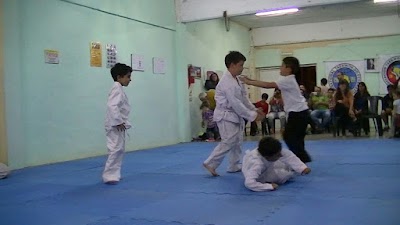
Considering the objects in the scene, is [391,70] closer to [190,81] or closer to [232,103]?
[190,81]

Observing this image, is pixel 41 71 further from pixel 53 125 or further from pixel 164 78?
pixel 164 78

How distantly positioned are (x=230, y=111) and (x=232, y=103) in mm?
169

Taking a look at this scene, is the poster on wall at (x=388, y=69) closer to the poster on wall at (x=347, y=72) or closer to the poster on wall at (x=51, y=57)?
the poster on wall at (x=347, y=72)

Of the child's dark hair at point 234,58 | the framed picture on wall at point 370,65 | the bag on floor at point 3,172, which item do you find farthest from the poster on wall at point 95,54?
the framed picture on wall at point 370,65

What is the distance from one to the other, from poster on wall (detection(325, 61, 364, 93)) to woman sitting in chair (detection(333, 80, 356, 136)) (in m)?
4.20

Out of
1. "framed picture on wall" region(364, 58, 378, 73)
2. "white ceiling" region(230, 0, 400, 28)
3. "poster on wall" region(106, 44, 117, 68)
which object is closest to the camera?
"poster on wall" region(106, 44, 117, 68)

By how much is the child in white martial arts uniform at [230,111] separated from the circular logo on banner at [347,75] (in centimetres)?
1048

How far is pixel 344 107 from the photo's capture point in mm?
10383

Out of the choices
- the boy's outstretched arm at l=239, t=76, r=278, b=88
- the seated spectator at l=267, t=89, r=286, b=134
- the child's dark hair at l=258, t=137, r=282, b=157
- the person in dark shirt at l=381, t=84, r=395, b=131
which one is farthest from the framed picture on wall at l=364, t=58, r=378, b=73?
the child's dark hair at l=258, t=137, r=282, b=157

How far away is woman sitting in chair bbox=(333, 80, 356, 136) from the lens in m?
10.4

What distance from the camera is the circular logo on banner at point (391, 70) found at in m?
14.3

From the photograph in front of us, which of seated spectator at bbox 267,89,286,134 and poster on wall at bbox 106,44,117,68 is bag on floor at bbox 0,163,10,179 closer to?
poster on wall at bbox 106,44,117,68

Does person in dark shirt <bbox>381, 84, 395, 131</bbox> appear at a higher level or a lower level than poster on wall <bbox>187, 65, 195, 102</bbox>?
lower

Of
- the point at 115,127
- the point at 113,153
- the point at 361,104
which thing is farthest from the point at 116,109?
the point at 361,104
